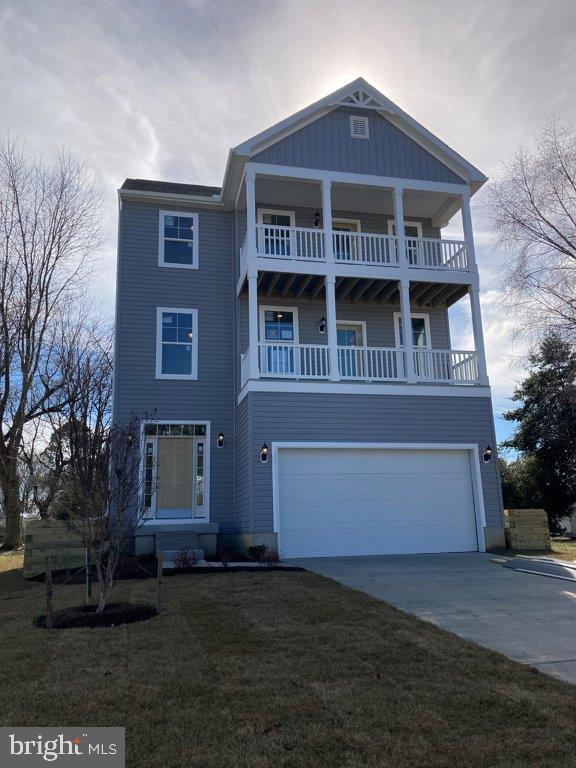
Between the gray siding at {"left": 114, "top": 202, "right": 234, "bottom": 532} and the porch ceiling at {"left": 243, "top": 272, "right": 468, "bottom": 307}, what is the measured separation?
1.20 m

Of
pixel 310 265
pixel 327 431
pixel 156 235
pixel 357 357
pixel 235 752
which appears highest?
pixel 156 235

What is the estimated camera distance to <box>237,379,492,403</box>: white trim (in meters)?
12.9

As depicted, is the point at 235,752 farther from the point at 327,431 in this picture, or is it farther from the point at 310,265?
the point at 310,265

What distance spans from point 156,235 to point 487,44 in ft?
28.5

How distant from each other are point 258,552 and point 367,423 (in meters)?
3.67

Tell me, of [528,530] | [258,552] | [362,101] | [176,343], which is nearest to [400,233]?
[362,101]

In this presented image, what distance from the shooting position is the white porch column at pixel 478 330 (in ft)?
46.4

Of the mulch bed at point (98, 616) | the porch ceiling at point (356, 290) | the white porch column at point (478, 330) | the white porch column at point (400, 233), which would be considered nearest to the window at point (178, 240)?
the porch ceiling at point (356, 290)

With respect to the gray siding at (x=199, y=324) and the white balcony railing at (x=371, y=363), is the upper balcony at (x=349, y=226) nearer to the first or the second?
the gray siding at (x=199, y=324)

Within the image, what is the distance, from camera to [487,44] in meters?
11.2

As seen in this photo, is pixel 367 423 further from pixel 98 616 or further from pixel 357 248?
pixel 98 616

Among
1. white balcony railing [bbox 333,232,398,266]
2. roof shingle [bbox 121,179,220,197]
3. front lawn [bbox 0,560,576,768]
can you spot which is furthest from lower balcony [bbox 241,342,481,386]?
front lawn [bbox 0,560,576,768]

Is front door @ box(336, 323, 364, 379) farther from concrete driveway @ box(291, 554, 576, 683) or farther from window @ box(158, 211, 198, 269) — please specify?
concrete driveway @ box(291, 554, 576, 683)

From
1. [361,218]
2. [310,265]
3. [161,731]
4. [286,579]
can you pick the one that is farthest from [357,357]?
[161,731]
